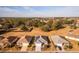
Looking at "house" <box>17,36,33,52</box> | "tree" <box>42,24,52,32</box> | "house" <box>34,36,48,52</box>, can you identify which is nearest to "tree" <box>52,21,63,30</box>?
"tree" <box>42,24,52,32</box>

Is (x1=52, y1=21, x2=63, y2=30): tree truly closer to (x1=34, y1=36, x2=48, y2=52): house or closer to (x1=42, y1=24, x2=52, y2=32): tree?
(x1=42, y1=24, x2=52, y2=32): tree

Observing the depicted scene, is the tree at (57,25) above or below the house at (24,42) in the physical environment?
above

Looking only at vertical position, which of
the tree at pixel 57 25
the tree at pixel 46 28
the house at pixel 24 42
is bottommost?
the house at pixel 24 42

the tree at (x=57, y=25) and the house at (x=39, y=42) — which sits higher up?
the tree at (x=57, y=25)

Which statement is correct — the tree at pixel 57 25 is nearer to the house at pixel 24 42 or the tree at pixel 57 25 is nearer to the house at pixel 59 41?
the house at pixel 59 41

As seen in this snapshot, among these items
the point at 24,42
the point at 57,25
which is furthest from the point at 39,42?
the point at 57,25

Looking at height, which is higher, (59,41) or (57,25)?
(57,25)

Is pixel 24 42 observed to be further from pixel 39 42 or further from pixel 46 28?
pixel 46 28

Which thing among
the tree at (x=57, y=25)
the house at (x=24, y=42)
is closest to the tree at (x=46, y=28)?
the tree at (x=57, y=25)

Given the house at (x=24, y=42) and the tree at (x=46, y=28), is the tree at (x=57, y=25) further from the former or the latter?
the house at (x=24, y=42)
